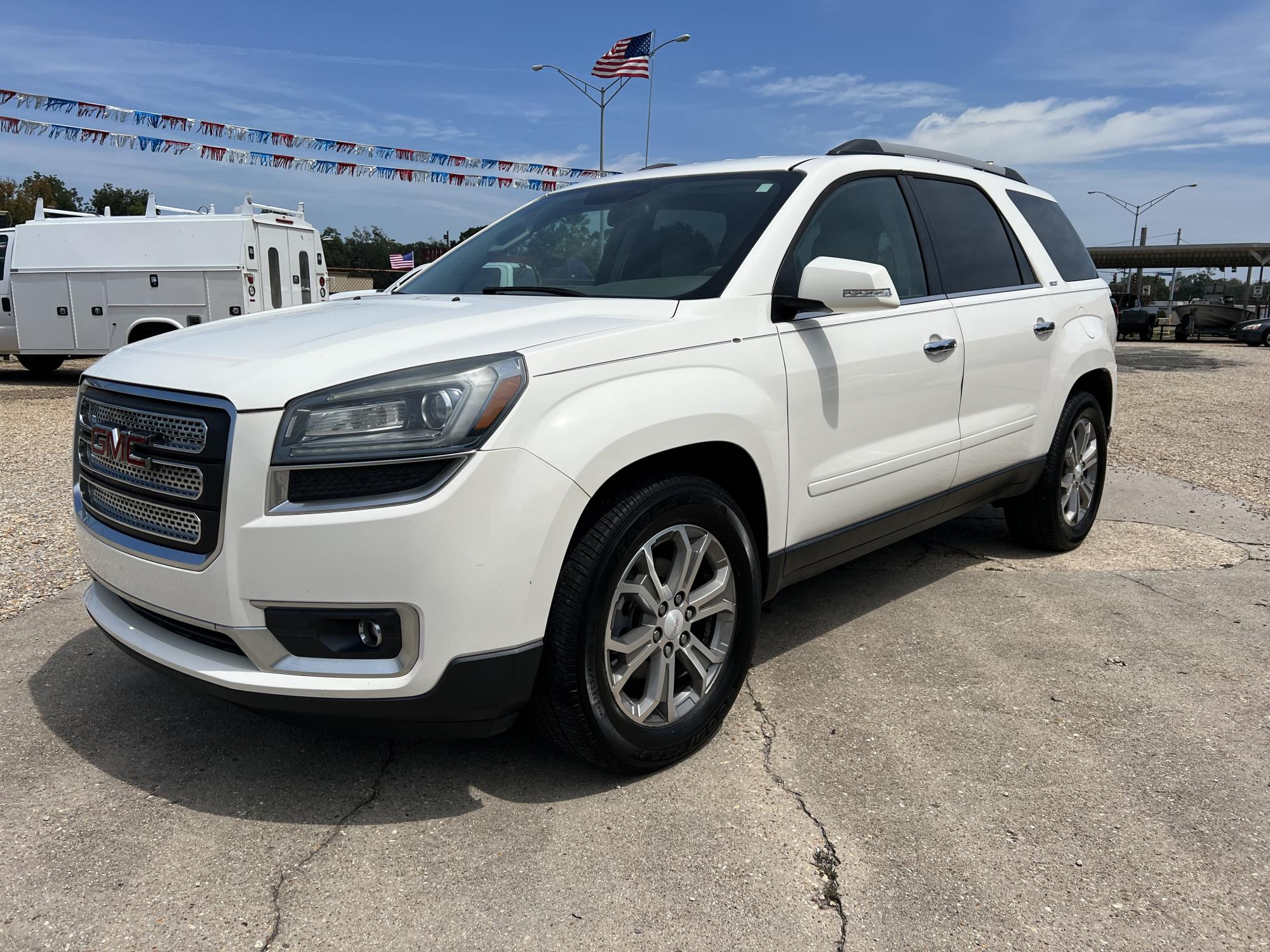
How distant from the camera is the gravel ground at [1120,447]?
16.6 feet

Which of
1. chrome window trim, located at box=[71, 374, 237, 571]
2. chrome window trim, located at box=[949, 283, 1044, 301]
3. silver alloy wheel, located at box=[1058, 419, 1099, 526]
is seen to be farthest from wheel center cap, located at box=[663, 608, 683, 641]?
silver alloy wheel, located at box=[1058, 419, 1099, 526]

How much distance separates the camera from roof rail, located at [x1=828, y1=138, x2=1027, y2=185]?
383 cm

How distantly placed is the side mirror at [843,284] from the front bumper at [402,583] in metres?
1.12

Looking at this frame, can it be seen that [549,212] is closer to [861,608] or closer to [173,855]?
[861,608]

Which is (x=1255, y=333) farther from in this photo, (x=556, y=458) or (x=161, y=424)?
(x=161, y=424)

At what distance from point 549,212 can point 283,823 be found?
263 centimetres

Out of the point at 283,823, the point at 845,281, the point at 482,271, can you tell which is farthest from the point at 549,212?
the point at 283,823

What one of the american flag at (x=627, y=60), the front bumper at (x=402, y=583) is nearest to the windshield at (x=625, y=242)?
the front bumper at (x=402, y=583)

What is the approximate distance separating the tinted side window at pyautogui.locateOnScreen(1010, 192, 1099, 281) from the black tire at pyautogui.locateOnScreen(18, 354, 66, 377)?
1484 centimetres

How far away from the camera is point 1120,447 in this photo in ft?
29.8

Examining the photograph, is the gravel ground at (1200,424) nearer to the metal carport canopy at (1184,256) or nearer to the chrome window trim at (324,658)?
the chrome window trim at (324,658)

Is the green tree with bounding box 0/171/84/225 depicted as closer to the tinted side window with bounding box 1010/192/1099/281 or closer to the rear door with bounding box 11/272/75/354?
the rear door with bounding box 11/272/75/354

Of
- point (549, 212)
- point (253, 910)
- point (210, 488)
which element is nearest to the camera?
point (253, 910)

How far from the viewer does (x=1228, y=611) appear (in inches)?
169
